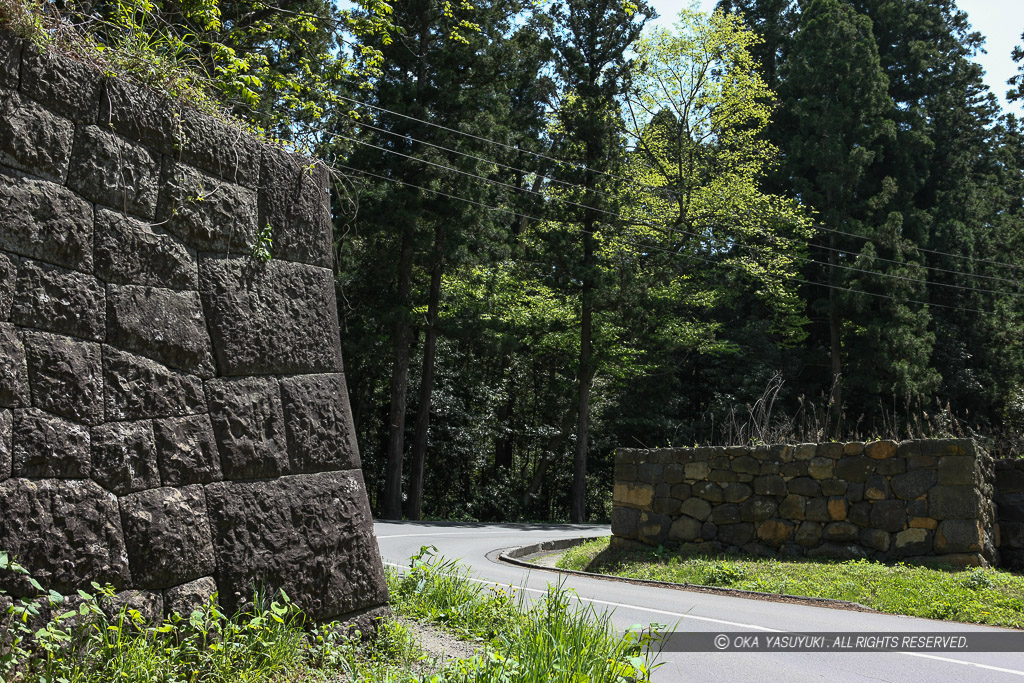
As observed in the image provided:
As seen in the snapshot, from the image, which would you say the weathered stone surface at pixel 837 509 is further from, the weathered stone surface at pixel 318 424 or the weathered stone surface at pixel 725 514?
the weathered stone surface at pixel 318 424

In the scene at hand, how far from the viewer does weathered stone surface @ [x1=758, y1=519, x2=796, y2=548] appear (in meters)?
12.0

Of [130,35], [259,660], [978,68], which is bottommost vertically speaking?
[259,660]

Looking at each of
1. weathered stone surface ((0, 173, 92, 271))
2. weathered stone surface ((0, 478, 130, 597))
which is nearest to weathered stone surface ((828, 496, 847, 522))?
weathered stone surface ((0, 478, 130, 597))

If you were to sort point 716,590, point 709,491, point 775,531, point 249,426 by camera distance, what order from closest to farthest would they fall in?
point 249,426
point 716,590
point 775,531
point 709,491

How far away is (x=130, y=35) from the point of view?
186 inches

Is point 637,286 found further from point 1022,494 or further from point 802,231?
point 1022,494

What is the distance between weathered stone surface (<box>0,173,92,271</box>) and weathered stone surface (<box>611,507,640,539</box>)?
1062 centimetres

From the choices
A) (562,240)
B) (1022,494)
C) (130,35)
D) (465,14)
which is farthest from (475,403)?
(130,35)

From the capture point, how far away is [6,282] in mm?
3664

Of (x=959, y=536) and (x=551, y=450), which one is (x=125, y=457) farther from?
(x=551, y=450)

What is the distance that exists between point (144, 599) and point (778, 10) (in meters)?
46.0

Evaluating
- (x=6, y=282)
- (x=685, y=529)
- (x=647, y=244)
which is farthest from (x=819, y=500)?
(x=647, y=244)

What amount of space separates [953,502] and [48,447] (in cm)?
1072

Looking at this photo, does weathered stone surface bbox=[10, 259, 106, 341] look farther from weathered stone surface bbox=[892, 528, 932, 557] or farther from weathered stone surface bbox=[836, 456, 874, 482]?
weathered stone surface bbox=[892, 528, 932, 557]
